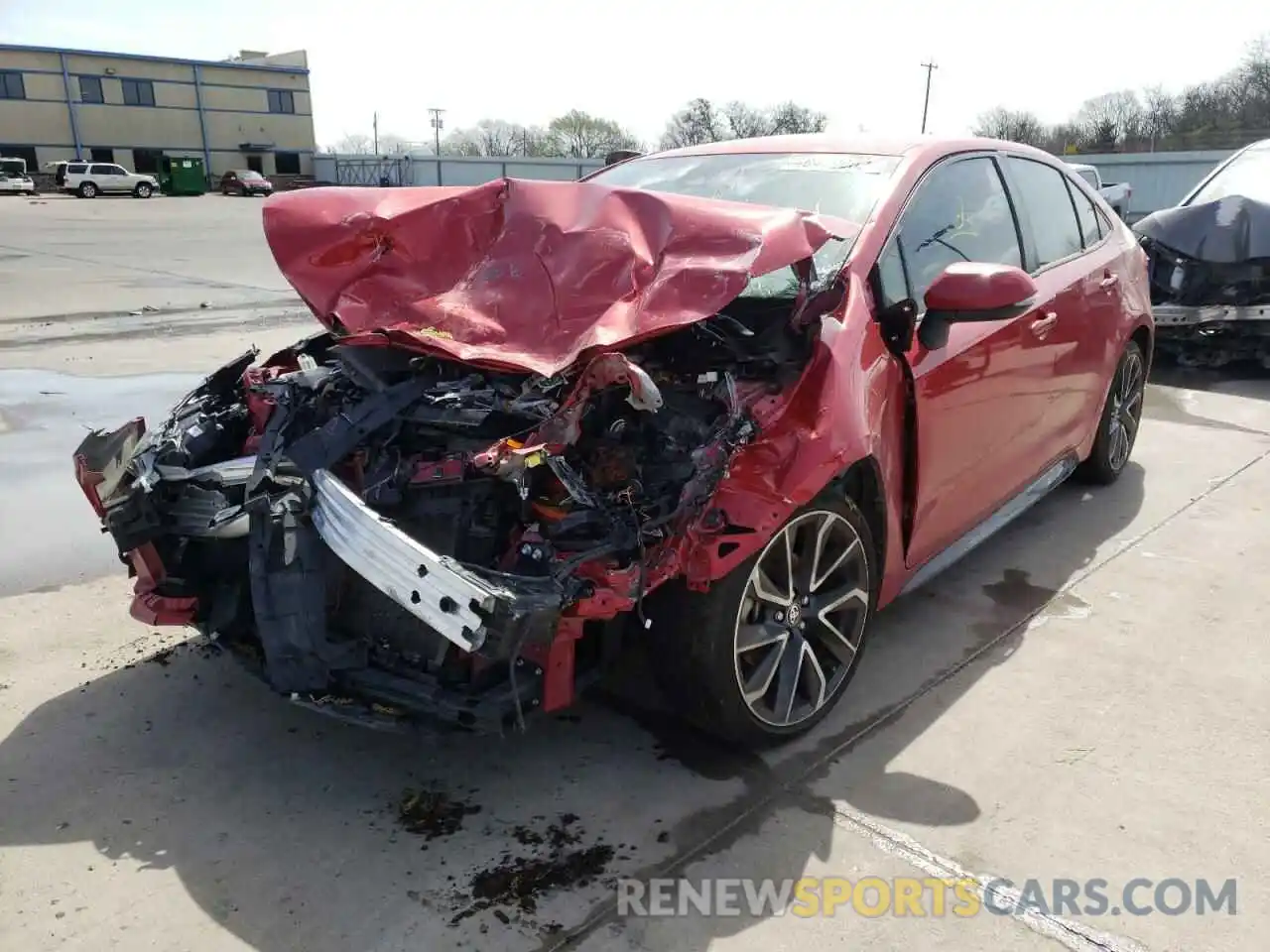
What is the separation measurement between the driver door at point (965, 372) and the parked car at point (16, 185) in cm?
5180

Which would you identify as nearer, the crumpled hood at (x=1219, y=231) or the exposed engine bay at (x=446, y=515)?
the exposed engine bay at (x=446, y=515)

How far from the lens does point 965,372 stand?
11.2 feet

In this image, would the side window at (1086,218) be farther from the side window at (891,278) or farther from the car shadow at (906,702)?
the side window at (891,278)

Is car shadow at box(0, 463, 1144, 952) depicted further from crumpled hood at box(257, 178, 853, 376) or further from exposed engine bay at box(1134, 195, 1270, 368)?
exposed engine bay at box(1134, 195, 1270, 368)

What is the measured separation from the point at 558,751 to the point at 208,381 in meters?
1.73

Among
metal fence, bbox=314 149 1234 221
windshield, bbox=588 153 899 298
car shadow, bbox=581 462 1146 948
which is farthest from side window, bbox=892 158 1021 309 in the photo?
metal fence, bbox=314 149 1234 221

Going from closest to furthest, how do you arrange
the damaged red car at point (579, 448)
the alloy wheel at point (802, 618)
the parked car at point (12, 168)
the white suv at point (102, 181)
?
the damaged red car at point (579, 448)
the alloy wheel at point (802, 618)
the white suv at point (102, 181)
the parked car at point (12, 168)

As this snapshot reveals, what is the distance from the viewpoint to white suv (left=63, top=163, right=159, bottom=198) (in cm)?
4512

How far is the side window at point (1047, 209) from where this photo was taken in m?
4.15

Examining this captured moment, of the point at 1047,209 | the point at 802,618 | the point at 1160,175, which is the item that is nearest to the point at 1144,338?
the point at 1047,209

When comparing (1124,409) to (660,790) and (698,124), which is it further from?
(698,124)

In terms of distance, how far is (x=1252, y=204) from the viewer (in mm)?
8023

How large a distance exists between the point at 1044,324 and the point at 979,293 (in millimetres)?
1136

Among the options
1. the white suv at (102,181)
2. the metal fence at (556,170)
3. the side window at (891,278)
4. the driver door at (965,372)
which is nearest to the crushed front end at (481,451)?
the side window at (891,278)
